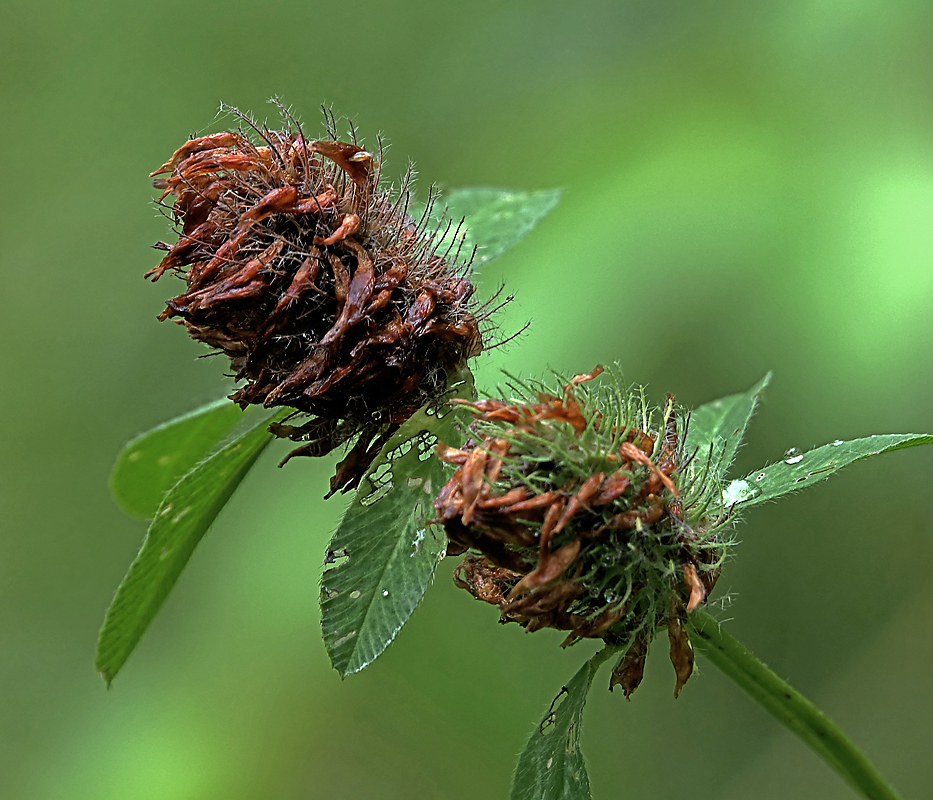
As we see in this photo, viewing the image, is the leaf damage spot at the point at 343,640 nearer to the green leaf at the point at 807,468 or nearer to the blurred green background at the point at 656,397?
the green leaf at the point at 807,468

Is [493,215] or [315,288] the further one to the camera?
[493,215]

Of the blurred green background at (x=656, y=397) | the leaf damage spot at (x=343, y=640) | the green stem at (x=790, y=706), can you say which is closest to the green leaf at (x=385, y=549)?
the leaf damage spot at (x=343, y=640)

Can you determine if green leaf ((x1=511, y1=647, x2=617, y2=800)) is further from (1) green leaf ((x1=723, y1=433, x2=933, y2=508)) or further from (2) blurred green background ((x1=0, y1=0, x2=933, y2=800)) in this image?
(2) blurred green background ((x1=0, y1=0, x2=933, y2=800))

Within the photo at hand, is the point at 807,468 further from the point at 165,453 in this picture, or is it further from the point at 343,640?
the point at 165,453

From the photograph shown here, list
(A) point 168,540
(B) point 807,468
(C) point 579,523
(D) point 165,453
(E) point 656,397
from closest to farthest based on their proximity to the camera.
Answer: (C) point 579,523
(B) point 807,468
(A) point 168,540
(D) point 165,453
(E) point 656,397

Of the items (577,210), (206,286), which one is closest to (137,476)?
(206,286)

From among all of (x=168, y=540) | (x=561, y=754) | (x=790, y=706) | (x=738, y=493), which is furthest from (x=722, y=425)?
(x=168, y=540)

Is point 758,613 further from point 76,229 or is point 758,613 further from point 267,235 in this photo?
point 76,229
